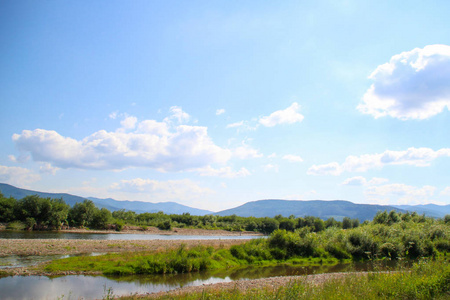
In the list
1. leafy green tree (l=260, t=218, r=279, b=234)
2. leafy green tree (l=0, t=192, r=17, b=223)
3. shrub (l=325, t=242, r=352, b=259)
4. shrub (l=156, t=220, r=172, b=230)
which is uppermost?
leafy green tree (l=0, t=192, r=17, b=223)

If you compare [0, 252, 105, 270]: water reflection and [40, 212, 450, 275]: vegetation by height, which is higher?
[0, 252, 105, 270]: water reflection

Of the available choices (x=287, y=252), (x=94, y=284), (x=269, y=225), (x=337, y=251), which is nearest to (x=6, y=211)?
(x=94, y=284)

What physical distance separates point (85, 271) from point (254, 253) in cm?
2325

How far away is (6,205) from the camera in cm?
7269

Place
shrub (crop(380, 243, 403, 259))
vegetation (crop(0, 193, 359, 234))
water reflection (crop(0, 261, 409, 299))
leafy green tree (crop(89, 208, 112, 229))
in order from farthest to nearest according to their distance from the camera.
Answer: leafy green tree (crop(89, 208, 112, 229)), vegetation (crop(0, 193, 359, 234)), shrub (crop(380, 243, 403, 259)), water reflection (crop(0, 261, 409, 299))

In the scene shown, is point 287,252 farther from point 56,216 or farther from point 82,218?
point 82,218

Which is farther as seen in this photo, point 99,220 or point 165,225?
point 165,225

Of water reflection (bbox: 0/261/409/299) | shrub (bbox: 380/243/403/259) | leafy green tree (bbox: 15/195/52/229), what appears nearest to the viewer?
water reflection (bbox: 0/261/409/299)

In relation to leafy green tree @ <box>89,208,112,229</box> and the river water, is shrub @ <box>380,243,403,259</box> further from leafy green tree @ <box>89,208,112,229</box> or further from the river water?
leafy green tree @ <box>89,208,112,229</box>

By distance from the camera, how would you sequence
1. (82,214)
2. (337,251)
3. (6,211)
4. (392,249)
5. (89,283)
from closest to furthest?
(89,283) < (392,249) < (337,251) < (6,211) < (82,214)

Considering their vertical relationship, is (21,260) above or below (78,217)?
above

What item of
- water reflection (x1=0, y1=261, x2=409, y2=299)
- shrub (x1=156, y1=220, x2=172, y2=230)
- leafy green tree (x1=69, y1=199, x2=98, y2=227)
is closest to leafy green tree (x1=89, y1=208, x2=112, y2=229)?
leafy green tree (x1=69, y1=199, x2=98, y2=227)

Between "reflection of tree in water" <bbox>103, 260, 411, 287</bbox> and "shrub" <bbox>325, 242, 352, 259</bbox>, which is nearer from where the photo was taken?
"reflection of tree in water" <bbox>103, 260, 411, 287</bbox>

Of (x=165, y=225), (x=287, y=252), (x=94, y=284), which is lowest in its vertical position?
(x=165, y=225)
